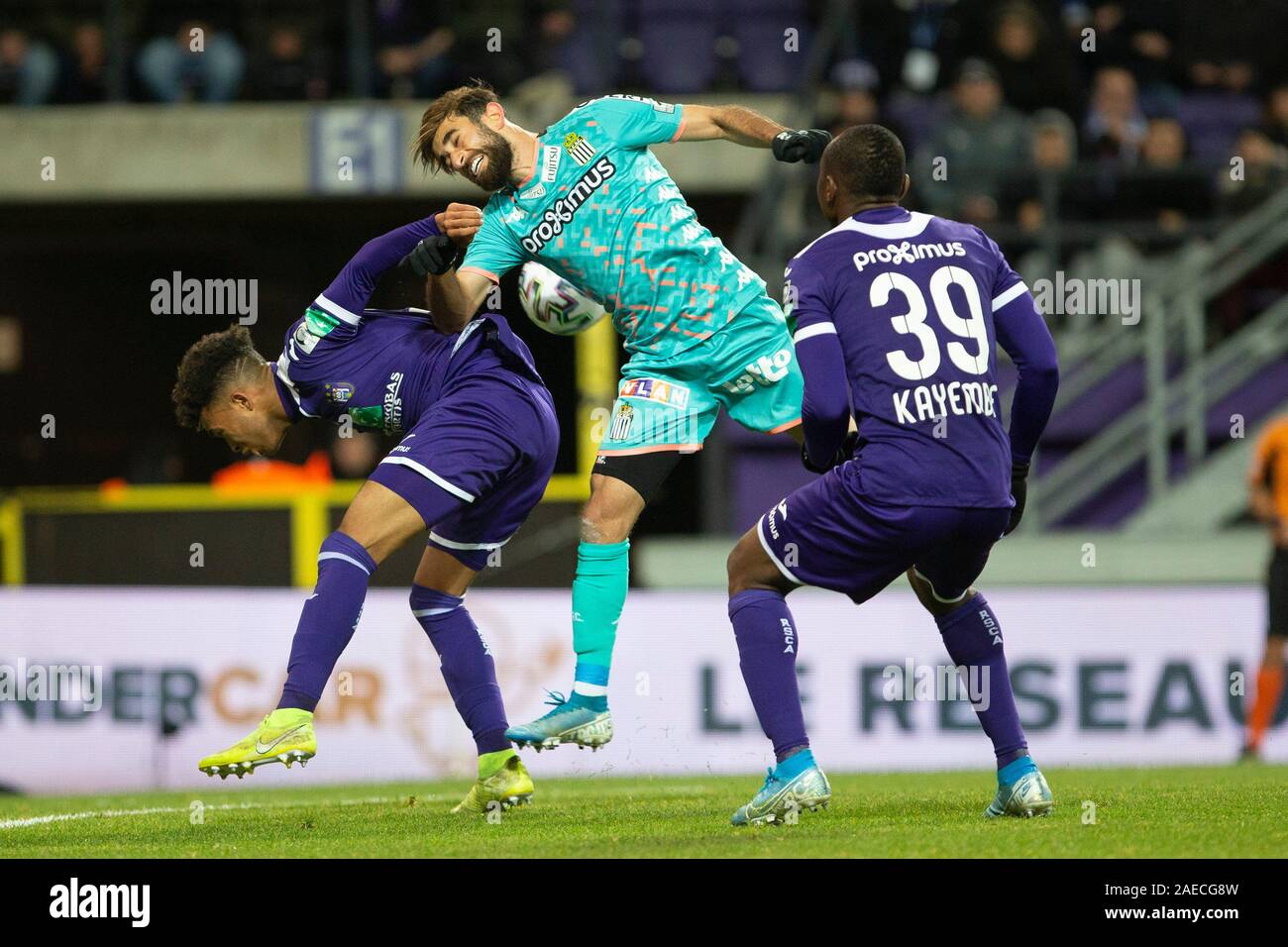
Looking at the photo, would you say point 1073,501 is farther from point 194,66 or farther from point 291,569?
point 194,66

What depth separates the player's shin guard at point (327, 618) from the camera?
226 inches

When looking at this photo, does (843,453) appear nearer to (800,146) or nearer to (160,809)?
(800,146)

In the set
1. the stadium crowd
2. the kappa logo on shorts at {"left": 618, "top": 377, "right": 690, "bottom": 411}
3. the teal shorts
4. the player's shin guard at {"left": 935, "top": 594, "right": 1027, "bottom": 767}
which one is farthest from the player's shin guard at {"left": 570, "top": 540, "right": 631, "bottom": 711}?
the stadium crowd

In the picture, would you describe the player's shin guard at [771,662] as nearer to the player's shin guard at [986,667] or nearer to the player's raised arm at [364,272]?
the player's shin guard at [986,667]

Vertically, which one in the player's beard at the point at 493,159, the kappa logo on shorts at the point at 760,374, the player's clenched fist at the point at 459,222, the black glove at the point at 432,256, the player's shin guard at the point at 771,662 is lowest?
the player's shin guard at the point at 771,662

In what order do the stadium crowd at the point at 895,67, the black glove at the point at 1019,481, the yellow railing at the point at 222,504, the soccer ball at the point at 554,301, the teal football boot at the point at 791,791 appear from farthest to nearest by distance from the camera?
the stadium crowd at the point at 895,67
the yellow railing at the point at 222,504
the soccer ball at the point at 554,301
the black glove at the point at 1019,481
the teal football boot at the point at 791,791

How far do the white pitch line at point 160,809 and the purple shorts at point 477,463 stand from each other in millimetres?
1551

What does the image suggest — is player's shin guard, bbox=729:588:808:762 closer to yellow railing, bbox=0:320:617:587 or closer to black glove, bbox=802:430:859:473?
black glove, bbox=802:430:859:473

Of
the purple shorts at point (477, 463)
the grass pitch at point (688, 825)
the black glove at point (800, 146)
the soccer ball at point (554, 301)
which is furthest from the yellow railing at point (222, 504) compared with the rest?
the black glove at point (800, 146)

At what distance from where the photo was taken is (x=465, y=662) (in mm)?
6535

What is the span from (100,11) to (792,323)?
13.6 m

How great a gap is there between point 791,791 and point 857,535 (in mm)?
780

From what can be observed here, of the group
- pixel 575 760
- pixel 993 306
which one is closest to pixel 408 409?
pixel 993 306

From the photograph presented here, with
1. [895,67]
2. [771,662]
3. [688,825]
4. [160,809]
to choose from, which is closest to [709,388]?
[771,662]
